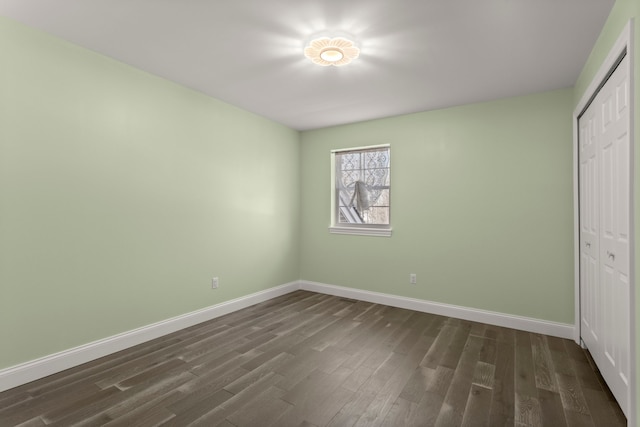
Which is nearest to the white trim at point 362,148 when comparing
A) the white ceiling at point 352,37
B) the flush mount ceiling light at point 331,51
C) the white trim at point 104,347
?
the white ceiling at point 352,37

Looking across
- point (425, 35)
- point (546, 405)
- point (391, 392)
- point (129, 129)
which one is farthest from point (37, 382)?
point (425, 35)

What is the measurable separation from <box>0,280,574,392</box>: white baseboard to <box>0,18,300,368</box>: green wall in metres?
0.07

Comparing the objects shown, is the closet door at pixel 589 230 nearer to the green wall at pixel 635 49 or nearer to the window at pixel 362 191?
the green wall at pixel 635 49

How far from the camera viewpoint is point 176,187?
3.21 m

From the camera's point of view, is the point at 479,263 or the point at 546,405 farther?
the point at 479,263

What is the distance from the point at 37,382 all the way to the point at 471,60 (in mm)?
4006

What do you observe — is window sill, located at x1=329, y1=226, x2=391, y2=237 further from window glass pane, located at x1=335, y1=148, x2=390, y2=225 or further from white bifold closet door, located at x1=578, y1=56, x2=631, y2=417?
white bifold closet door, located at x1=578, y1=56, x2=631, y2=417

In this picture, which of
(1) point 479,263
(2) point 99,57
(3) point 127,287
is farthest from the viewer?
(1) point 479,263

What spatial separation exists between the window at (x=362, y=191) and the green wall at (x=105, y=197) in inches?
53.5

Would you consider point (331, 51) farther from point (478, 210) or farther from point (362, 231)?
point (362, 231)

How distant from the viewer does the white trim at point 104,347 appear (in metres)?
2.17

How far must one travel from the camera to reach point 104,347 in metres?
2.62

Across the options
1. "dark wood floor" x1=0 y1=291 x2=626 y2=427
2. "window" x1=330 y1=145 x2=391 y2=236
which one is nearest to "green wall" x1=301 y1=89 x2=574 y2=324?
"window" x1=330 y1=145 x2=391 y2=236

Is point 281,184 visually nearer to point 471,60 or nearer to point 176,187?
point 176,187
